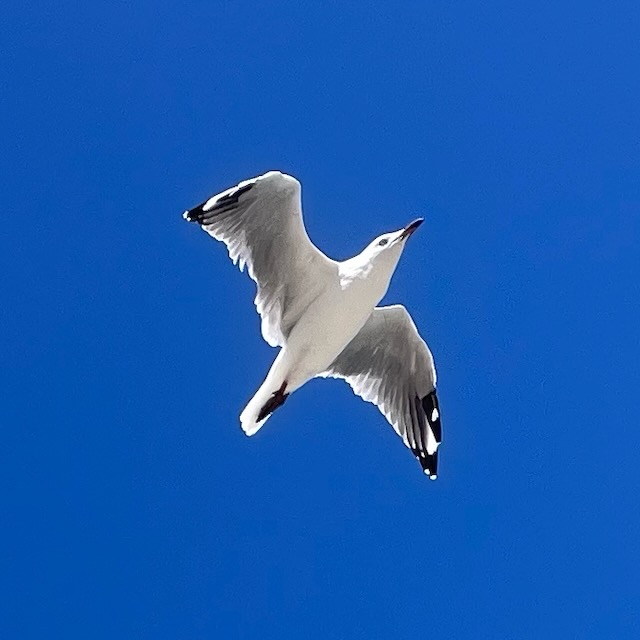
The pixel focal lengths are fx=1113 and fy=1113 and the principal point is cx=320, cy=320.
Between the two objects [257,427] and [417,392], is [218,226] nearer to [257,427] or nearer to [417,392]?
[257,427]

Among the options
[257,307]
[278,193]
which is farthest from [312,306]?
[278,193]

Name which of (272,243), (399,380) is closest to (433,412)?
(399,380)

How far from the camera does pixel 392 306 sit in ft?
24.8

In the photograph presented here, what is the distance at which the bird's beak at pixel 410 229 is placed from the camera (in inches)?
272

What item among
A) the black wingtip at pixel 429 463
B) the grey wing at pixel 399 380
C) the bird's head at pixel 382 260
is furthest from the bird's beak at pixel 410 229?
the black wingtip at pixel 429 463

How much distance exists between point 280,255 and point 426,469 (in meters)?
1.91

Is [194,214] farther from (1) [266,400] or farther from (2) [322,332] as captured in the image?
(1) [266,400]

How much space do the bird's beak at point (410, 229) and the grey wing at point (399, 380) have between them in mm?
901

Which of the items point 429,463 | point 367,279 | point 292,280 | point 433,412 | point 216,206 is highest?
point 216,206

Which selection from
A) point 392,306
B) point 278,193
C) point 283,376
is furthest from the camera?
point 392,306

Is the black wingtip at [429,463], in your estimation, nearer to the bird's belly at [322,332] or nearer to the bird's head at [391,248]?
the bird's belly at [322,332]

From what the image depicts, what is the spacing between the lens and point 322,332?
6922mm

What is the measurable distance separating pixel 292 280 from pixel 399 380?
1.24 meters

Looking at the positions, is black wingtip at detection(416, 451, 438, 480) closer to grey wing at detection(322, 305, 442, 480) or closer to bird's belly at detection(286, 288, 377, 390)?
grey wing at detection(322, 305, 442, 480)
